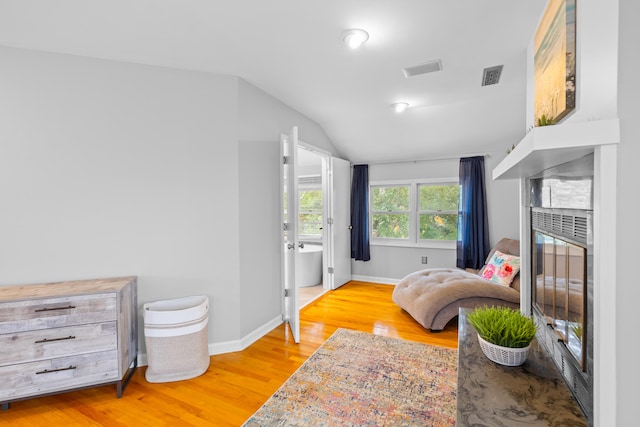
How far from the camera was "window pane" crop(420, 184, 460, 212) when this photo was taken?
4406mm

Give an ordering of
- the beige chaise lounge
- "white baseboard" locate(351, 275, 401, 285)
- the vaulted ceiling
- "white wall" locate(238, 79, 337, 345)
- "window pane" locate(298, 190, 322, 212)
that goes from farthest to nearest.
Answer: "window pane" locate(298, 190, 322, 212) < "white baseboard" locate(351, 275, 401, 285) < the beige chaise lounge < "white wall" locate(238, 79, 337, 345) < the vaulted ceiling

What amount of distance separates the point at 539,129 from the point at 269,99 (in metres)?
2.51

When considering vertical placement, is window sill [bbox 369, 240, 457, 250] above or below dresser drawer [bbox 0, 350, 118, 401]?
above

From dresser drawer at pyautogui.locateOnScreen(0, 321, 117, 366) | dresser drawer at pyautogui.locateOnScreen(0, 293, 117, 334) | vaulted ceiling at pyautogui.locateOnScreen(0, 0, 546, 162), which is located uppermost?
vaulted ceiling at pyautogui.locateOnScreen(0, 0, 546, 162)

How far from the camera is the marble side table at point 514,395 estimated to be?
1.07 metres

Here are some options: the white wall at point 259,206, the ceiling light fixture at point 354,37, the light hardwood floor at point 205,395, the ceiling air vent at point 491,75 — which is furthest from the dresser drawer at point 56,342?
the ceiling air vent at point 491,75

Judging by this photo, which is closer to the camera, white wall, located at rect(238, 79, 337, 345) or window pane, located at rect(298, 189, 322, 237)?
white wall, located at rect(238, 79, 337, 345)

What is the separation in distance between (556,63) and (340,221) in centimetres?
339

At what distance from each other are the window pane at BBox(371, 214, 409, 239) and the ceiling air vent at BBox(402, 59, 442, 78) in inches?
102

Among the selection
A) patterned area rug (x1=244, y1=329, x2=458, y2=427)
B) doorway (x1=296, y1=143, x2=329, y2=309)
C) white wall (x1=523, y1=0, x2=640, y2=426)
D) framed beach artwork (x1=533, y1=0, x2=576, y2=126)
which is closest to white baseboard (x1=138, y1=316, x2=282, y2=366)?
patterned area rug (x1=244, y1=329, x2=458, y2=427)

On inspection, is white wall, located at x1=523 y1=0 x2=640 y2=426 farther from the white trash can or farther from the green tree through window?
the green tree through window

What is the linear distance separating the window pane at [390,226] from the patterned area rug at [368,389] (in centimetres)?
229

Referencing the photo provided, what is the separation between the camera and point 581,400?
1.10 metres

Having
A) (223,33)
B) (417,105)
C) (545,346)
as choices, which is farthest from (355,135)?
(545,346)
